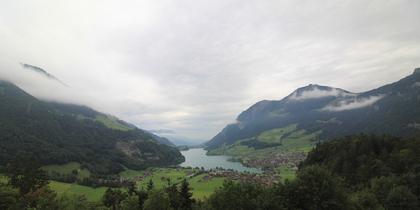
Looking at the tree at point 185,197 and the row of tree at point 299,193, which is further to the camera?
the tree at point 185,197

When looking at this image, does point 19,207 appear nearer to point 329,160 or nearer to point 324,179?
point 324,179

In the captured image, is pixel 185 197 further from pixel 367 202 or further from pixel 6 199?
pixel 367 202

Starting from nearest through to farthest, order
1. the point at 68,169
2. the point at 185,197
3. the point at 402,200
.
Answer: the point at 402,200 → the point at 185,197 → the point at 68,169

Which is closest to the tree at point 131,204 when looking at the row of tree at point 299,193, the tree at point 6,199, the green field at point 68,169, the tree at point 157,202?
the row of tree at point 299,193

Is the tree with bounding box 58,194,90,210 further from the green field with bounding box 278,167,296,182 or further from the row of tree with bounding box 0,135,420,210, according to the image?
the green field with bounding box 278,167,296,182

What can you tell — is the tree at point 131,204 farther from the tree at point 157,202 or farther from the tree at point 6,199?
the tree at point 6,199

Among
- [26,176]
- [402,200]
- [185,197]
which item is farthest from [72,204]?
[402,200]

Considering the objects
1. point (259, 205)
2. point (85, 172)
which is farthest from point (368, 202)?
point (85, 172)

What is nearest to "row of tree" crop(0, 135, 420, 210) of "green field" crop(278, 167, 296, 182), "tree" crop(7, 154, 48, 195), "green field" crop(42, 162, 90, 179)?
"tree" crop(7, 154, 48, 195)
